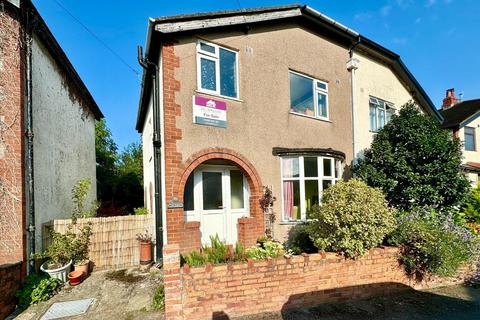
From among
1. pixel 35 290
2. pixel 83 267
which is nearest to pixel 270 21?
pixel 83 267

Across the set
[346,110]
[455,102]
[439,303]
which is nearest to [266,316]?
[439,303]

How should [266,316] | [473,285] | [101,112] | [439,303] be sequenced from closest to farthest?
[266,316], [439,303], [473,285], [101,112]

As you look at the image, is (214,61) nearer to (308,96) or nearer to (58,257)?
(308,96)

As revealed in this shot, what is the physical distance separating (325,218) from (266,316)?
2.18 meters

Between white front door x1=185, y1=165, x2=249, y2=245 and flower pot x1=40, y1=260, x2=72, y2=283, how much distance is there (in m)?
2.86

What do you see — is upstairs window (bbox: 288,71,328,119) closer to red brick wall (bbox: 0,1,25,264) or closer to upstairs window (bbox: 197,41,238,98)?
upstairs window (bbox: 197,41,238,98)

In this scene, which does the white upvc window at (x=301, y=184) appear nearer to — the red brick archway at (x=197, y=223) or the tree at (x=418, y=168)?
the red brick archway at (x=197, y=223)

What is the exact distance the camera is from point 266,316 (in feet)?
14.2

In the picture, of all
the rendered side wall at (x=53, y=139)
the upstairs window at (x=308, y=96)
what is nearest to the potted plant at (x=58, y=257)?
the rendered side wall at (x=53, y=139)

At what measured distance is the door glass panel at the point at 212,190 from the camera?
708 cm

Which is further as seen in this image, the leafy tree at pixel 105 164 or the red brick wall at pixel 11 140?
the leafy tree at pixel 105 164

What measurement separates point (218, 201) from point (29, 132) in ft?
15.4

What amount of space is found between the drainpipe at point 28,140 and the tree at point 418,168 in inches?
350

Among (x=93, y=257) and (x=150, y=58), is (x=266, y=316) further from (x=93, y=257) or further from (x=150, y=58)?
(x=150, y=58)
